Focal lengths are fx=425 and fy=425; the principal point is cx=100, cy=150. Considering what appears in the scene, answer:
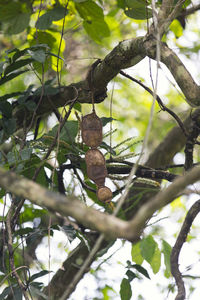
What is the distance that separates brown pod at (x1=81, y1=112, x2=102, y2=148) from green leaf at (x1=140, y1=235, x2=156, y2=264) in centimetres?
42

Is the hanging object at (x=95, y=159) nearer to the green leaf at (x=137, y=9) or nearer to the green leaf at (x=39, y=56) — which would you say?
the green leaf at (x=39, y=56)

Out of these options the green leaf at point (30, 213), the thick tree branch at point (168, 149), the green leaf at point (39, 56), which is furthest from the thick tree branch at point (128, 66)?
the thick tree branch at point (168, 149)

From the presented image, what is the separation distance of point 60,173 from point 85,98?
21cm

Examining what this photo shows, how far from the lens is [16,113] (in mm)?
1264

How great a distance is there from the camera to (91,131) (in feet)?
2.73

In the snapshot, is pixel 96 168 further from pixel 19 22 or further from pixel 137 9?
pixel 19 22

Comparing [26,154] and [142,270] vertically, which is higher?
[26,154]

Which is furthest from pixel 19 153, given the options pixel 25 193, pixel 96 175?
pixel 25 193

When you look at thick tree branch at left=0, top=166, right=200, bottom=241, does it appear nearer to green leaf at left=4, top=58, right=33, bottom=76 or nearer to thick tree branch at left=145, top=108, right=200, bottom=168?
green leaf at left=4, top=58, right=33, bottom=76

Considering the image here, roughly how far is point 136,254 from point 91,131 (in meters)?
0.53

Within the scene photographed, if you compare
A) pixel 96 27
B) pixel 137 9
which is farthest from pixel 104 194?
pixel 96 27

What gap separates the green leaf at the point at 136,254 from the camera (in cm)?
122

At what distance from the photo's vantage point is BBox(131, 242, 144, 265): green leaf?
122cm

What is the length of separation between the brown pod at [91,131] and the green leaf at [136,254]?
0.49m
